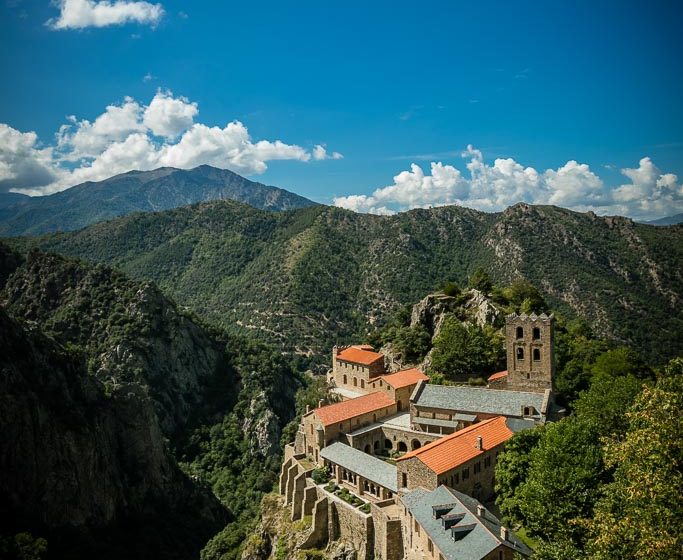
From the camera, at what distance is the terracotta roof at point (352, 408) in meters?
53.1

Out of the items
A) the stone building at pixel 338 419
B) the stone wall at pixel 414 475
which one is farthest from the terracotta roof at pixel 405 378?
the stone wall at pixel 414 475

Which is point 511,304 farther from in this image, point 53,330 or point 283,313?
point 283,313

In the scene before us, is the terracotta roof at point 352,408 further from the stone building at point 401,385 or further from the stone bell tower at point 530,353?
the stone bell tower at point 530,353

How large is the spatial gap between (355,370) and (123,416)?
40522 millimetres

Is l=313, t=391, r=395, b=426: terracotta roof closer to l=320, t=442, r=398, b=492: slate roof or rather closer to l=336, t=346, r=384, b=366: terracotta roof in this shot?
l=320, t=442, r=398, b=492: slate roof

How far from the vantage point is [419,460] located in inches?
1521

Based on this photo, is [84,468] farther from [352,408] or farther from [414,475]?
[414,475]

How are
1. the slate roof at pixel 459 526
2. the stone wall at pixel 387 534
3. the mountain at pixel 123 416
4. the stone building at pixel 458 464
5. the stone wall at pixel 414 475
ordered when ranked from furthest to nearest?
Result: 1. the mountain at pixel 123 416
2. the stone building at pixel 458 464
3. the stone wall at pixel 414 475
4. the stone wall at pixel 387 534
5. the slate roof at pixel 459 526

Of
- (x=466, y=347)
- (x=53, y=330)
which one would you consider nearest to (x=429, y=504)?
(x=466, y=347)

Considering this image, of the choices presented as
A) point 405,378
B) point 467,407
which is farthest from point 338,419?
point 467,407

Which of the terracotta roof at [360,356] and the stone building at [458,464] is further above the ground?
the terracotta roof at [360,356]

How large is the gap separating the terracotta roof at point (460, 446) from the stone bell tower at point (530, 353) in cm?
843

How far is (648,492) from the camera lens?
23.5m

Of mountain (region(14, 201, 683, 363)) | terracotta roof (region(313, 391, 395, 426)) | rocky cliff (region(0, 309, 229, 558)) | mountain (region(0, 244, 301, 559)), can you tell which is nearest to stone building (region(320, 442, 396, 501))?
terracotta roof (region(313, 391, 395, 426))
